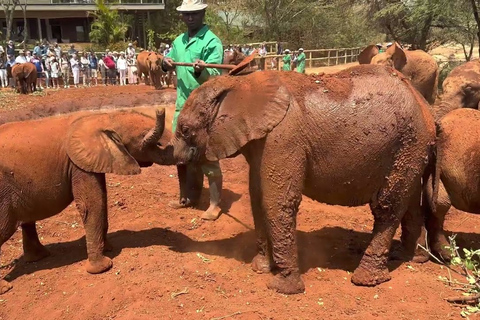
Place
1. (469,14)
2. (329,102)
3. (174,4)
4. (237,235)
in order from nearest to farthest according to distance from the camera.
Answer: (329,102)
(237,235)
(469,14)
(174,4)

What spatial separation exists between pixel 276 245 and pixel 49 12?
42973 millimetres

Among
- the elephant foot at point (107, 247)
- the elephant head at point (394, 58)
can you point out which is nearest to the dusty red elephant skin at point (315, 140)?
the elephant foot at point (107, 247)

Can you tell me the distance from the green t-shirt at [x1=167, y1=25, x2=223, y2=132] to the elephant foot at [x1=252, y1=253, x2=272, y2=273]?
2292 millimetres

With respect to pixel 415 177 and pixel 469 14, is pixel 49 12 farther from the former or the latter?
pixel 415 177

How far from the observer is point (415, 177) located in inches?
194

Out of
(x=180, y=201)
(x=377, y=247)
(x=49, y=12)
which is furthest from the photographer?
(x=49, y=12)

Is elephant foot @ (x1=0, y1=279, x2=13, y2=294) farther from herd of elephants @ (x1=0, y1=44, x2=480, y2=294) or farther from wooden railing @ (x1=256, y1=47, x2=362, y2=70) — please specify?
wooden railing @ (x1=256, y1=47, x2=362, y2=70)

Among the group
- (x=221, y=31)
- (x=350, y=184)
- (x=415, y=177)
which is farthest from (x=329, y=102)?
(x=221, y=31)

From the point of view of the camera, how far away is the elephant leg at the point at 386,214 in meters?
4.85

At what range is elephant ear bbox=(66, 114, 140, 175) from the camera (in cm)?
527

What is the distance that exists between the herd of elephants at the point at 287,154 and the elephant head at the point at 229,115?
11mm

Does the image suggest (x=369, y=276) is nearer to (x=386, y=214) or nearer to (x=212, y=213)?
(x=386, y=214)

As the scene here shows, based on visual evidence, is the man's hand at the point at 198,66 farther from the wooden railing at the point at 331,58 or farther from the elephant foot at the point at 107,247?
the wooden railing at the point at 331,58

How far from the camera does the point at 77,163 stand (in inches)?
207
